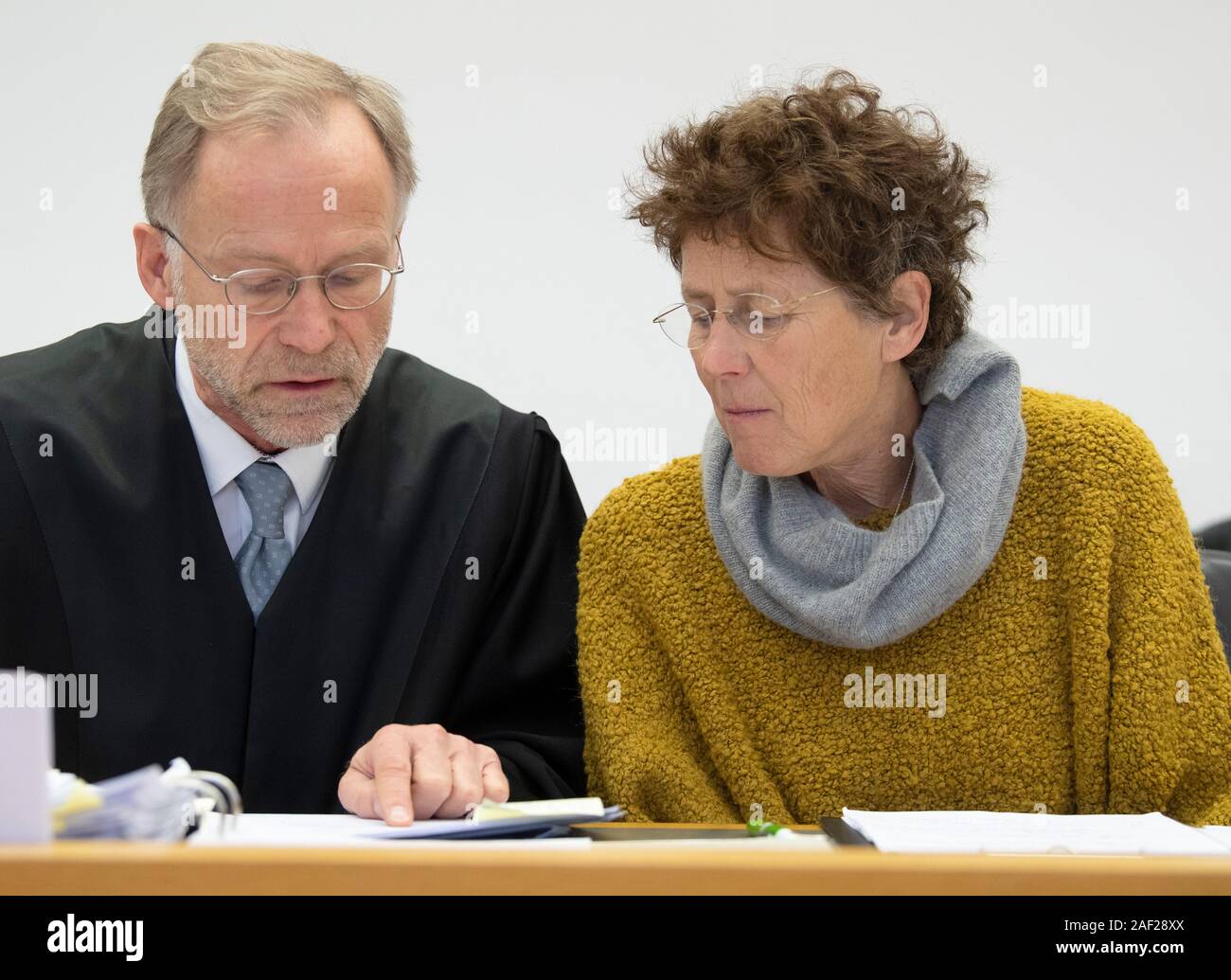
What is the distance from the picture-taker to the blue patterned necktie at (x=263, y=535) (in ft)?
6.81

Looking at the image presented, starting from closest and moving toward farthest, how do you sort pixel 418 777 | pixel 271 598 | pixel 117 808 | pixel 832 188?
pixel 117 808 < pixel 418 777 < pixel 832 188 < pixel 271 598

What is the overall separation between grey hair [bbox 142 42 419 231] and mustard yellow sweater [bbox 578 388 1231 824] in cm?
80

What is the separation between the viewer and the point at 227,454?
209 centimetres

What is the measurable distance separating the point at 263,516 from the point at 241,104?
62 centimetres

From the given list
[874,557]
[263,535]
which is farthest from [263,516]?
[874,557]

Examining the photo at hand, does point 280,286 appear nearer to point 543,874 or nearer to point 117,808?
point 117,808

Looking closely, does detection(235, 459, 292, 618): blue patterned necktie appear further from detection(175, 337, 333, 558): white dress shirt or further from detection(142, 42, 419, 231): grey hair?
detection(142, 42, 419, 231): grey hair

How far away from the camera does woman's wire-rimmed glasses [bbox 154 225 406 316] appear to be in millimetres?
1990

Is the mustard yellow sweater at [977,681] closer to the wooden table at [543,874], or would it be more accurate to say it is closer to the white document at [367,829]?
the white document at [367,829]

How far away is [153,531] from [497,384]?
1173mm

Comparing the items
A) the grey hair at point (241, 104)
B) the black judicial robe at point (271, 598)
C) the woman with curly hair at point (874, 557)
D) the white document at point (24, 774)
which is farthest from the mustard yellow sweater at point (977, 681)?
the white document at point (24, 774)

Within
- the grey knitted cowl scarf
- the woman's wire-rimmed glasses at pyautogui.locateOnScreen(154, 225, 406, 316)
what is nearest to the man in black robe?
the woman's wire-rimmed glasses at pyautogui.locateOnScreen(154, 225, 406, 316)

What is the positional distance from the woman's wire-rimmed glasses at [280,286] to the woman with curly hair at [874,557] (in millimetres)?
432
